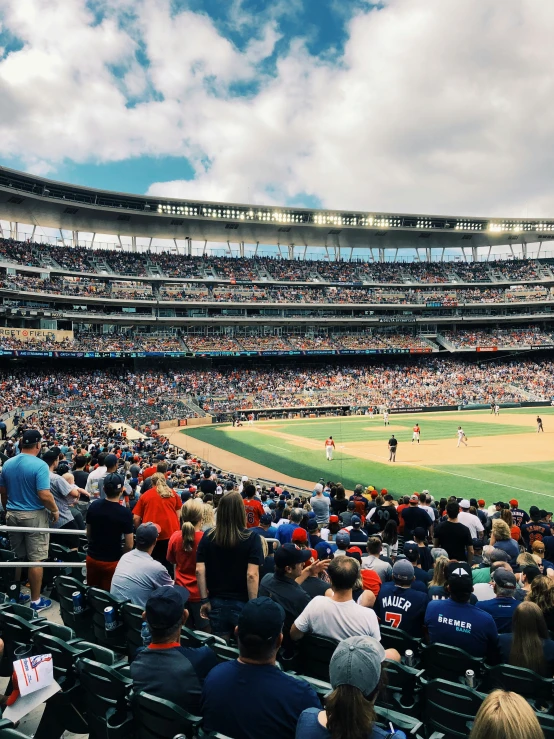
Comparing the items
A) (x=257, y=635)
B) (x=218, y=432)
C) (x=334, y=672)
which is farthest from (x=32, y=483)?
(x=218, y=432)

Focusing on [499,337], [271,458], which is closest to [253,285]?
[499,337]

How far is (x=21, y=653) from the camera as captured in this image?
4668 millimetres

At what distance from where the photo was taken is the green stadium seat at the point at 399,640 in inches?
204

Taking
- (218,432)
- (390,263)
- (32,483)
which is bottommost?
(218,432)

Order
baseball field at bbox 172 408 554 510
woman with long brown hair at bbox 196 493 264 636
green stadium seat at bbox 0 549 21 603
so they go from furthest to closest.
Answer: baseball field at bbox 172 408 554 510
green stadium seat at bbox 0 549 21 603
woman with long brown hair at bbox 196 493 264 636

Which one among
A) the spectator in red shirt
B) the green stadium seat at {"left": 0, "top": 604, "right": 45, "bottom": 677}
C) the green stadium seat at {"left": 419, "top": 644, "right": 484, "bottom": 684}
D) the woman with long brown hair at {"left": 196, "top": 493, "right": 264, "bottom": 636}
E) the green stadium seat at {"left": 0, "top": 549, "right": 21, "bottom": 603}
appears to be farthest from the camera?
the spectator in red shirt

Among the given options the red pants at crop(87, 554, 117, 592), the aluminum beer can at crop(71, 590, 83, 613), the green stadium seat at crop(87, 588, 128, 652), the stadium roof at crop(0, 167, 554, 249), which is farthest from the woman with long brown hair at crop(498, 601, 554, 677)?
the stadium roof at crop(0, 167, 554, 249)

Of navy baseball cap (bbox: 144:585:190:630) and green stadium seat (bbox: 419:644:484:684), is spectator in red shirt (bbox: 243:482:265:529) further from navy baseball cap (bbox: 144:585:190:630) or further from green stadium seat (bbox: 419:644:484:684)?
navy baseball cap (bbox: 144:585:190:630)

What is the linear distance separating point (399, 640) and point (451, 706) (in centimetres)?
111

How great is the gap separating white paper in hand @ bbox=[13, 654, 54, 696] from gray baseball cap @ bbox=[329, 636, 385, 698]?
2.47m

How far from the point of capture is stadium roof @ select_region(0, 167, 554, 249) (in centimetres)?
6119

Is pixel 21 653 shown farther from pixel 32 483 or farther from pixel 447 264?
pixel 447 264

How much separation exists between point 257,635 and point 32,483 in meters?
5.46

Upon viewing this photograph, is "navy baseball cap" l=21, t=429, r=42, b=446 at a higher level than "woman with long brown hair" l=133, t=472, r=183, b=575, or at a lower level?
higher
